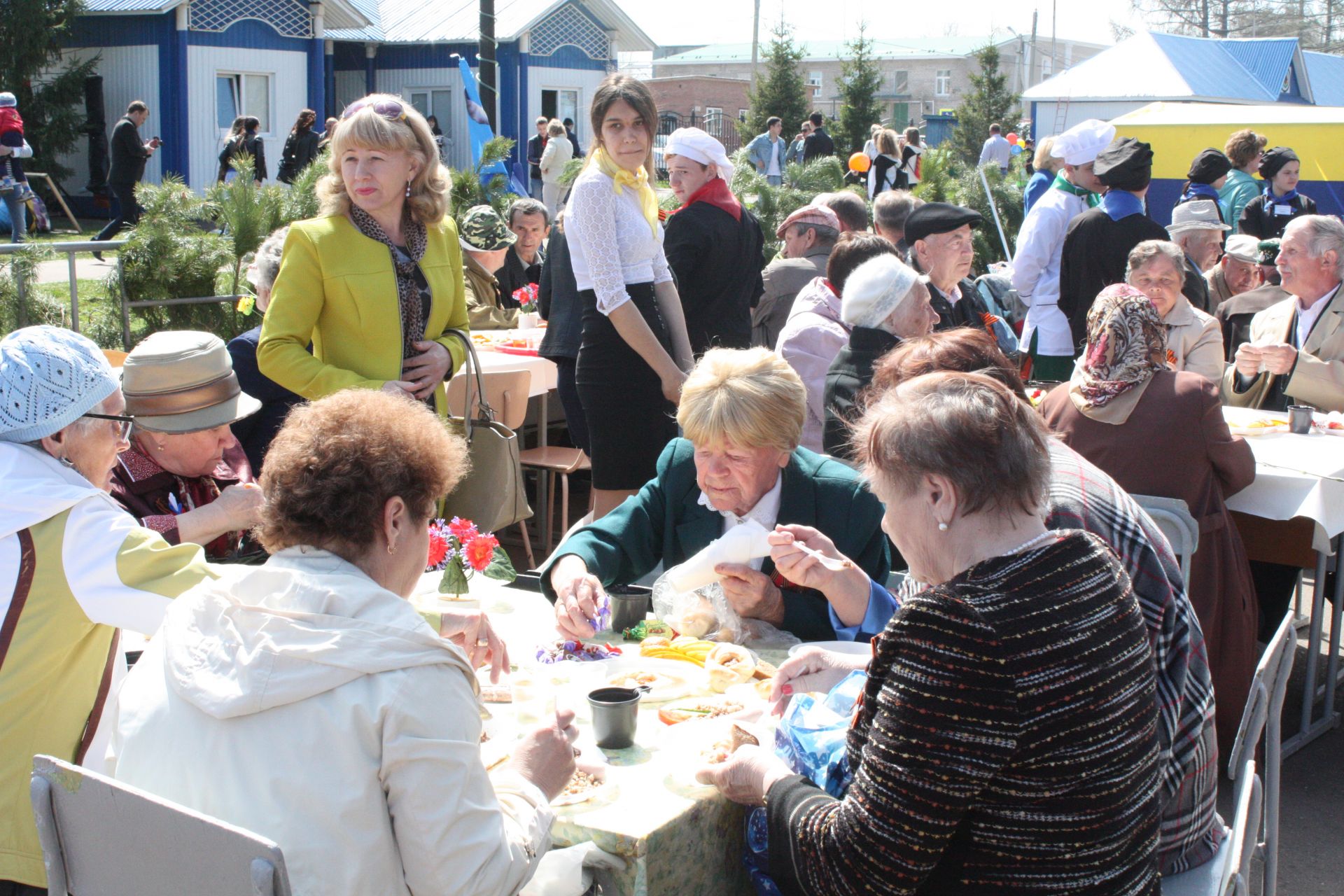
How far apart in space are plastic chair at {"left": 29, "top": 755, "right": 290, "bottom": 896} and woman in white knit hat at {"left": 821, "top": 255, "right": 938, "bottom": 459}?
2.59 metres

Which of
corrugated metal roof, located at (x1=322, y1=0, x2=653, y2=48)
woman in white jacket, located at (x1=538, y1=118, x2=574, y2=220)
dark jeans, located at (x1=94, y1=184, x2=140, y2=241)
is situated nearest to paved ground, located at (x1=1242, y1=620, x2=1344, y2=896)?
woman in white jacket, located at (x1=538, y1=118, x2=574, y2=220)

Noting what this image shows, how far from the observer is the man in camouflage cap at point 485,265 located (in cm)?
735

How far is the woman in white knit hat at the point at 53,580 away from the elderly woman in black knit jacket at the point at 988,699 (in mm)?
1156

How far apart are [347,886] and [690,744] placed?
2.35 feet

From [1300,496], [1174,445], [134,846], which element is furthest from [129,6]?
[134,846]

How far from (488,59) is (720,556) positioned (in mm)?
11820

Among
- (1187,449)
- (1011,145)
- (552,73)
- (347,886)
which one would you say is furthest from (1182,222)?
(552,73)

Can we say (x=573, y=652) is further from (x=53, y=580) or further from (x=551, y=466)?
(x=551, y=466)

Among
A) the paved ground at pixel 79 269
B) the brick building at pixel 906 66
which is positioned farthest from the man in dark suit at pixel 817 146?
the brick building at pixel 906 66

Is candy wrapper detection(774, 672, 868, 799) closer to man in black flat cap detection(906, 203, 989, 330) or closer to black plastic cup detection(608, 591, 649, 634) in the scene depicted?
black plastic cup detection(608, 591, 649, 634)

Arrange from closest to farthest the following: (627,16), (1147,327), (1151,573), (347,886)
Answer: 1. (347,886)
2. (1151,573)
3. (1147,327)
4. (627,16)

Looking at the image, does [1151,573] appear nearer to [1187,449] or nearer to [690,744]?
[690,744]

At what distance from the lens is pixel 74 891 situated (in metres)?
1.59

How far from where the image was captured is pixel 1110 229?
5.78 metres
